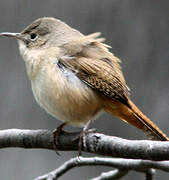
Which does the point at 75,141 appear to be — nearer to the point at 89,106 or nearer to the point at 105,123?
the point at 89,106

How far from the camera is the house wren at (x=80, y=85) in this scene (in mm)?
3506

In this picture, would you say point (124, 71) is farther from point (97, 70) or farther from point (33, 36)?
point (97, 70)

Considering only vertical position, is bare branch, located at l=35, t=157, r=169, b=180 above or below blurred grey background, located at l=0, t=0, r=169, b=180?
below

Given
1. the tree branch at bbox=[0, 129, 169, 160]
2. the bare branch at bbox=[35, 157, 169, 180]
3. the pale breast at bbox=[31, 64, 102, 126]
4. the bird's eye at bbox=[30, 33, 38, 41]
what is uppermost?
the bird's eye at bbox=[30, 33, 38, 41]

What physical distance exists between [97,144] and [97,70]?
Answer: 740 mm


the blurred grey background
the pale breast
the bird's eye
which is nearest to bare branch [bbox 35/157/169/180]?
the pale breast

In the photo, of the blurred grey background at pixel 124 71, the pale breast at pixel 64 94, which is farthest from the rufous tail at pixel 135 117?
the blurred grey background at pixel 124 71

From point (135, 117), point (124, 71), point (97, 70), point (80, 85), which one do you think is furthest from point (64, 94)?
point (124, 71)

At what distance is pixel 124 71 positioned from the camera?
5223mm

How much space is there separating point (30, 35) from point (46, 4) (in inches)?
71.1

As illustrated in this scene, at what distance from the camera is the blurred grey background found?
5156 mm

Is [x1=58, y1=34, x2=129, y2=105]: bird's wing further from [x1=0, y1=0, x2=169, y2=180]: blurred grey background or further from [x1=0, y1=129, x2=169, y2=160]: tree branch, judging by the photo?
[x1=0, y1=0, x2=169, y2=180]: blurred grey background

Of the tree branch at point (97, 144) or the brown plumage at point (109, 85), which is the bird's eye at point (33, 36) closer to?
the brown plumage at point (109, 85)

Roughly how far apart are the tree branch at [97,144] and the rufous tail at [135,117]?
15.4 inches
